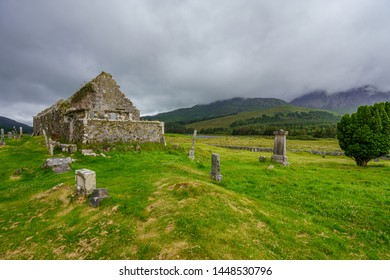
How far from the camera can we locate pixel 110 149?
25500 millimetres

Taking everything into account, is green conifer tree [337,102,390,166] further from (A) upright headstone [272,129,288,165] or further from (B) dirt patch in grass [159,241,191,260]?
(B) dirt patch in grass [159,241,191,260]

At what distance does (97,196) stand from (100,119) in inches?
660

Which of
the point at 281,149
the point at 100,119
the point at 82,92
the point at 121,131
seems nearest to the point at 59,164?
the point at 100,119

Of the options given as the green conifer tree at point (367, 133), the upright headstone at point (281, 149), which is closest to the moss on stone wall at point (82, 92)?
the upright headstone at point (281, 149)

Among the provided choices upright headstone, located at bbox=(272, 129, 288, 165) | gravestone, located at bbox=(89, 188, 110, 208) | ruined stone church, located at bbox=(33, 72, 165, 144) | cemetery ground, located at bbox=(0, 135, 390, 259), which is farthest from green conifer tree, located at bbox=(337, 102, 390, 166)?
gravestone, located at bbox=(89, 188, 110, 208)

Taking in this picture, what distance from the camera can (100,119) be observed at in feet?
87.1

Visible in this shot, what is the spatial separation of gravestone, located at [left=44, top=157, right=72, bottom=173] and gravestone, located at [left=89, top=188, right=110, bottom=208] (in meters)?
8.95

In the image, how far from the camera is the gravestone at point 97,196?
11516 mm

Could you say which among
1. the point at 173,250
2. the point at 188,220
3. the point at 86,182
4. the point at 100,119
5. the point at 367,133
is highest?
the point at 100,119

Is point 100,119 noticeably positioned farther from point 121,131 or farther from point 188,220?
point 188,220

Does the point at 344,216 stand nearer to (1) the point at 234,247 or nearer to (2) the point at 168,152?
(1) the point at 234,247

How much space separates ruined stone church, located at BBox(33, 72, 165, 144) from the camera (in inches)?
1034

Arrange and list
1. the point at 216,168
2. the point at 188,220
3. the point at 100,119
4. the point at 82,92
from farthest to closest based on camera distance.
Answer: the point at 82,92
the point at 100,119
the point at 216,168
the point at 188,220
